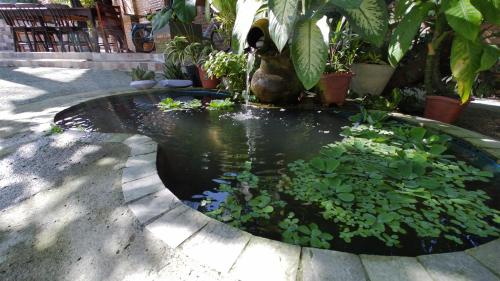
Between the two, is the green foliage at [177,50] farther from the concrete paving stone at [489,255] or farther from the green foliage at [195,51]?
the concrete paving stone at [489,255]

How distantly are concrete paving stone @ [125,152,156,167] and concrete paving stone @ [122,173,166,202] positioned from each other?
0.65ft

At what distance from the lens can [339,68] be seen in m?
3.24

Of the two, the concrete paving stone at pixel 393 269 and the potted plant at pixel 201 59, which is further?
the potted plant at pixel 201 59

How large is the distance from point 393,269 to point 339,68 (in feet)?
8.91

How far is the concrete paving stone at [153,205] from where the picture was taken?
1.23 meters

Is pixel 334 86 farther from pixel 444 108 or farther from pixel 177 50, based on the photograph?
pixel 177 50

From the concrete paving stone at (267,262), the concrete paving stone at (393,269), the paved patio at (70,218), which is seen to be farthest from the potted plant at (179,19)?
the concrete paving stone at (393,269)

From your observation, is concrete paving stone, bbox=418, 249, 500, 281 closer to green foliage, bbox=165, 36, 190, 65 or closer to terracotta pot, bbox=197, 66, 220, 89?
terracotta pot, bbox=197, 66, 220, 89

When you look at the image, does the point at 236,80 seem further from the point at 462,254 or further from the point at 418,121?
the point at 462,254

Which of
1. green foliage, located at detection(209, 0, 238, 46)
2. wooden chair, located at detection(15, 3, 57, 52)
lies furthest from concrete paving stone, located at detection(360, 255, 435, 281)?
wooden chair, located at detection(15, 3, 57, 52)

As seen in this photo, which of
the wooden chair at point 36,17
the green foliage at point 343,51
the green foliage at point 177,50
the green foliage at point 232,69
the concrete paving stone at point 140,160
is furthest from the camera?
the wooden chair at point 36,17

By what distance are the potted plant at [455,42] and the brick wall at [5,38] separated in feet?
37.2

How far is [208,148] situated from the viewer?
86.8 inches

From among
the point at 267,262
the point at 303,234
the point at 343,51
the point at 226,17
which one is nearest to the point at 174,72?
the point at 226,17
